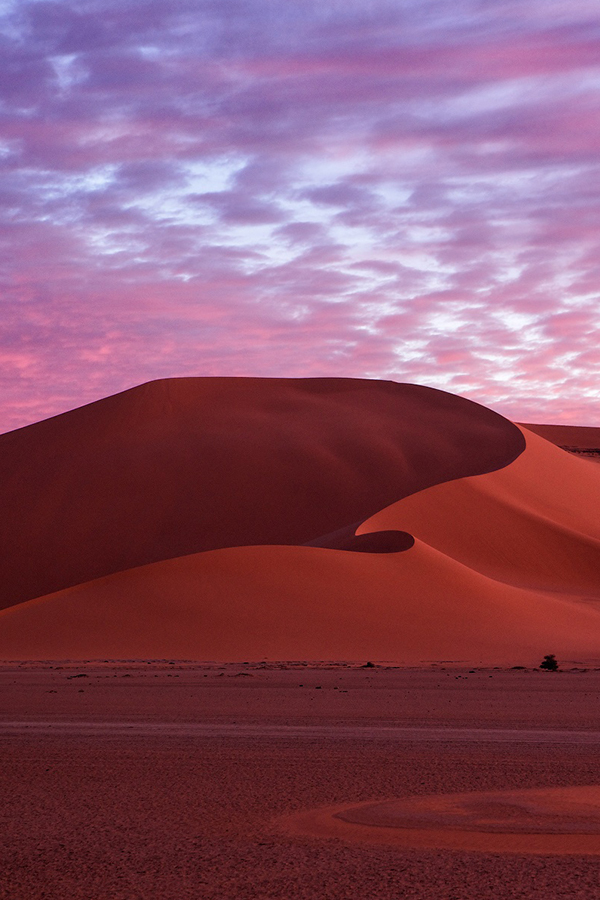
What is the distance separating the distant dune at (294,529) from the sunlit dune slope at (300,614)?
0.08 m

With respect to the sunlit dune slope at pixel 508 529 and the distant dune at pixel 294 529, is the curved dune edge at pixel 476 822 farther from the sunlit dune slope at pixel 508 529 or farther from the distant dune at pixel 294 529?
the sunlit dune slope at pixel 508 529

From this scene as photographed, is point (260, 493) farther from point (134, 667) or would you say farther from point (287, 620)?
point (134, 667)

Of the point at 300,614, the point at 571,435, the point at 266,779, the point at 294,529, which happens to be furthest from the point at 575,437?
the point at 266,779

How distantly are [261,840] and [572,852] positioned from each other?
6.65ft

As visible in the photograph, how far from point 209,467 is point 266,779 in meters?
49.6

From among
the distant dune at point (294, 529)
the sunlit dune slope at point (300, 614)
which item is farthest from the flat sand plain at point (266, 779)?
the distant dune at point (294, 529)

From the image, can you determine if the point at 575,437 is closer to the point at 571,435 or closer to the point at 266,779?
the point at 571,435

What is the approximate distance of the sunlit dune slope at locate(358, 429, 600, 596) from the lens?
42.2 m

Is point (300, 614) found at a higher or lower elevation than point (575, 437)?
lower

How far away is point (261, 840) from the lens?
23.9ft

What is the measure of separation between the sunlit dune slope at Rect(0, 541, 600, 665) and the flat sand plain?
26.8 ft

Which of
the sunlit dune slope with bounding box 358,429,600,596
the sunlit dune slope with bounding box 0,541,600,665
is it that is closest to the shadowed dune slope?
the sunlit dune slope with bounding box 358,429,600,596

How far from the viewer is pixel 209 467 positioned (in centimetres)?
5897

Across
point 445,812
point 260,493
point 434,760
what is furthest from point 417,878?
point 260,493
